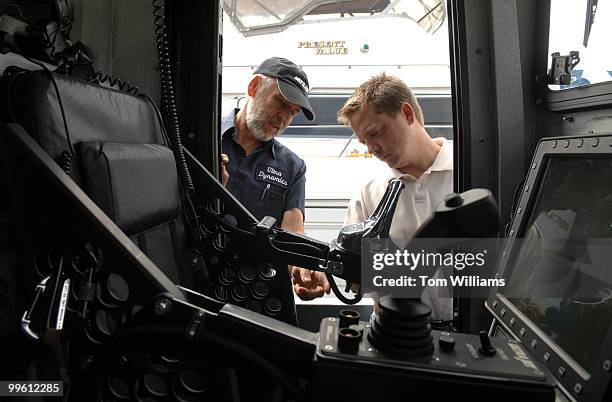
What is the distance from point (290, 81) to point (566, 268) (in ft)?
5.72

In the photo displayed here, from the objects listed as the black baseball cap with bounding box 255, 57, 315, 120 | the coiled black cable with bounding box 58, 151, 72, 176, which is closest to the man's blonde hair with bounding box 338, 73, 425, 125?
the black baseball cap with bounding box 255, 57, 315, 120

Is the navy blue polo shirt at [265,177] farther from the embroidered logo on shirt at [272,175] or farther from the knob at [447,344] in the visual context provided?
the knob at [447,344]

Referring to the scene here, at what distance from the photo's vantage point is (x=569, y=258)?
1013mm

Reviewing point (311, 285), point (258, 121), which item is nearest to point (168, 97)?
point (258, 121)

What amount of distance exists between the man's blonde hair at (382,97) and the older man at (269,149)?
348 mm

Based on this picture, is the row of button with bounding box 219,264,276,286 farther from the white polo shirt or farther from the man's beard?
the man's beard

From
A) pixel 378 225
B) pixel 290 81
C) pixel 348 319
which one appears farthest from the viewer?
pixel 290 81

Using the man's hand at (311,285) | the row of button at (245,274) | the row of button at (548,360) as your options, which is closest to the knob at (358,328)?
the row of button at (548,360)

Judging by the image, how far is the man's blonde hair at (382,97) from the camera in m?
2.04

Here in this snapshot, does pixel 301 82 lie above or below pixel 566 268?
above

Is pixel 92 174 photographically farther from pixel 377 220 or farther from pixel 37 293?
pixel 377 220

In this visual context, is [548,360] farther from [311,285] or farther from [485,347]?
[311,285]

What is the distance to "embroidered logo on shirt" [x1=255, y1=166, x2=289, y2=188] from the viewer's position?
2.51m

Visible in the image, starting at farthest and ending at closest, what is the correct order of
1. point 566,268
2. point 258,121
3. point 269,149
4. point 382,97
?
point 269,149, point 258,121, point 382,97, point 566,268
